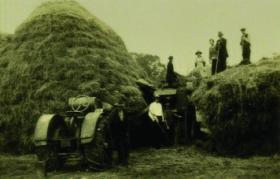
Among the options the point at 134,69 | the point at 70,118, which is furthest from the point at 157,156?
the point at 134,69

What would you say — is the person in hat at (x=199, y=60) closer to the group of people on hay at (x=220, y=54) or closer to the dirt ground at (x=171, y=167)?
the group of people on hay at (x=220, y=54)

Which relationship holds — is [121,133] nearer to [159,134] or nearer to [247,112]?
[159,134]

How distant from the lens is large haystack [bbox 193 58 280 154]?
39.1 ft

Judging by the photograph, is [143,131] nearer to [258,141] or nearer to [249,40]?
[258,141]

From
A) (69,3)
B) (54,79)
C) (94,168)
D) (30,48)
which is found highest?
(69,3)

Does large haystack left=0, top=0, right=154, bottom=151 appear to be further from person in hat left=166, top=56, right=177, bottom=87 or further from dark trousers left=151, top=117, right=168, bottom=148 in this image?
person in hat left=166, top=56, right=177, bottom=87

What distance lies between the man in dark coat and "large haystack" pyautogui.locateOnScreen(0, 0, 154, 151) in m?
2.86

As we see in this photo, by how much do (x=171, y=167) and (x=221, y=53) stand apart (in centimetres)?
742

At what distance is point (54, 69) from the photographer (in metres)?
13.3

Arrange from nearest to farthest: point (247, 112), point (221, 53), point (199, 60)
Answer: point (247, 112) → point (221, 53) → point (199, 60)

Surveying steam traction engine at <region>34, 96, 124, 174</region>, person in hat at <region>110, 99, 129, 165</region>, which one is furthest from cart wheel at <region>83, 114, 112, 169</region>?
person in hat at <region>110, 99, 129, 165</region>

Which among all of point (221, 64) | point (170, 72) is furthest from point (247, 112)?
point (170, 72)

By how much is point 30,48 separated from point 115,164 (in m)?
5.50

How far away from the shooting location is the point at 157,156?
11.5 meters
